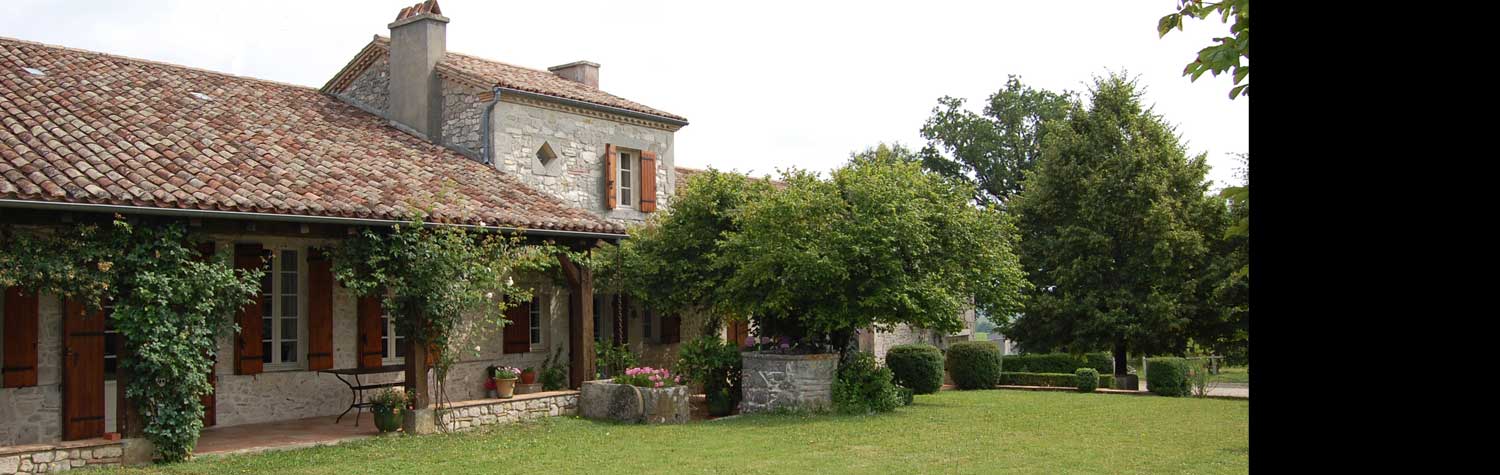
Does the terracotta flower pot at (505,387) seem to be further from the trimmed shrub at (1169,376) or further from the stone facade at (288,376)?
the trimmed shrub at (1169,376)

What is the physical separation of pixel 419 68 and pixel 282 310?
5.45 m

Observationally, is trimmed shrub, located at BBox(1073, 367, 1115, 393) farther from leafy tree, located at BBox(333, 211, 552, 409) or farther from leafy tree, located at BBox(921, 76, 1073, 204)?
leafy tree, located at BBox(921, 76, 1073, 204)

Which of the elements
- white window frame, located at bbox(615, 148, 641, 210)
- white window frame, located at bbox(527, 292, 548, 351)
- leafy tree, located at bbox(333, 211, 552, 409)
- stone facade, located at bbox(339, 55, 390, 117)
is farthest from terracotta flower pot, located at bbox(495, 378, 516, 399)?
stone facade, located at bbox(339, 55, 390, 117)

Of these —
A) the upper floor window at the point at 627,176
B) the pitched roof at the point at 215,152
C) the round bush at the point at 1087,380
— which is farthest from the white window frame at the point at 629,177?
the round bush at the point at 1087,380

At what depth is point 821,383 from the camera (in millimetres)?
15812

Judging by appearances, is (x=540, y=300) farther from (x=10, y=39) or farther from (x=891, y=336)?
(x=891, y=336)

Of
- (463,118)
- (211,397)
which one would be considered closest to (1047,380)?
(463,118)

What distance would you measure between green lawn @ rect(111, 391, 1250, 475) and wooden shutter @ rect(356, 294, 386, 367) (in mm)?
2048

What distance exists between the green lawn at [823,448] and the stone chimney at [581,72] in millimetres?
7672

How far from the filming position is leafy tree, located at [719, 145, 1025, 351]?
15195mm

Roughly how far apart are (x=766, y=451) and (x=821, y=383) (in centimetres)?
415

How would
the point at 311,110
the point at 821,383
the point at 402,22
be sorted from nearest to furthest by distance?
the point at 821,383
the point at 311,110
the point at 402,22

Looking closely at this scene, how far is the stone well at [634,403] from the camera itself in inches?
582
